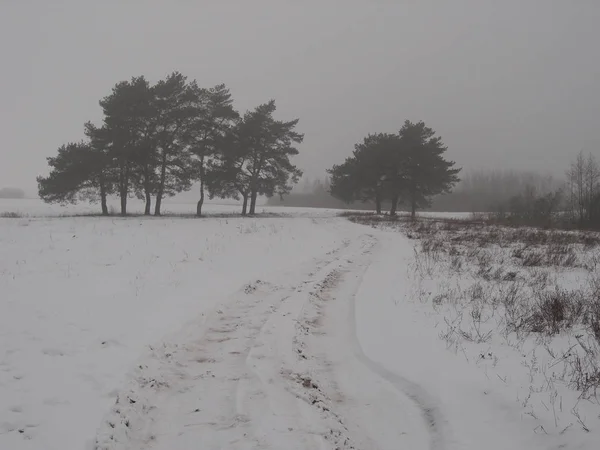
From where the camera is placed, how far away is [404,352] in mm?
4551

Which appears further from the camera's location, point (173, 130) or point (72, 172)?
point (173, 130)

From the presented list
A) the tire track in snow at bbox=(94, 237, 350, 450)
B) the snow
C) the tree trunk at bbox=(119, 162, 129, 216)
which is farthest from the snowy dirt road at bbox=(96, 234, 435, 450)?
the tree trunk at bbox=(119, 162, 129, 216)

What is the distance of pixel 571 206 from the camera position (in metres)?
37.4

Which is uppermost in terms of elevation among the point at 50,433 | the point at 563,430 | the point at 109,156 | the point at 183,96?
the point at 183,96

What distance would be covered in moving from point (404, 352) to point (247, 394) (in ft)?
7.62

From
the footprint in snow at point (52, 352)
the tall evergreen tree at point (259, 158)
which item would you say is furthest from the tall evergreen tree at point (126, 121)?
the footprint in snow at point (52, 352)

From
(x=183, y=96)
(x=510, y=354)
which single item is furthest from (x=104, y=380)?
(x=183, y=96)

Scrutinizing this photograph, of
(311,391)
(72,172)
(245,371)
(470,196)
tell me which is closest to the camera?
(311,391)

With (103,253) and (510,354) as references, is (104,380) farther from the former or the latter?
(103,253)

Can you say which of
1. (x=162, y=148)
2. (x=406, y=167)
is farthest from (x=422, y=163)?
(x=162, y=148)

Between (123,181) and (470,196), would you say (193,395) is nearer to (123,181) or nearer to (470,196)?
(123,181)

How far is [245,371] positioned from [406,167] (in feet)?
120

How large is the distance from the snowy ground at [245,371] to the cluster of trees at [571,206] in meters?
25.2

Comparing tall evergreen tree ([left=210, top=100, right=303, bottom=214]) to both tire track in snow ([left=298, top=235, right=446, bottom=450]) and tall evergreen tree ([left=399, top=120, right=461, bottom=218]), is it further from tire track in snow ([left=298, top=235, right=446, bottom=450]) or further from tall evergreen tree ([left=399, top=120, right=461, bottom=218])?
tire track in snow ([left=298, top=235, right=446, bottom=450])
